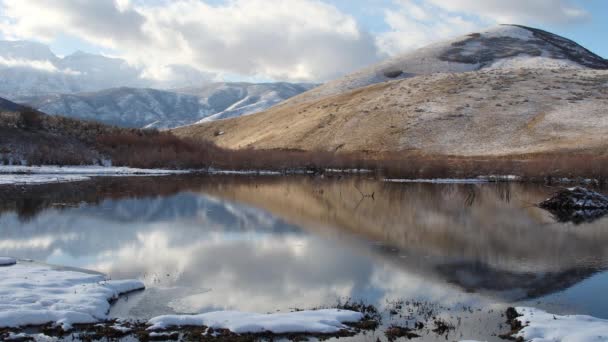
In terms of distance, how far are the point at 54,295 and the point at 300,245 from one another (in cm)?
943

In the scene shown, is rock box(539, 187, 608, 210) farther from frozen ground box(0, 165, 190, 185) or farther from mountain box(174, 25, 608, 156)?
mountain box(174, 25, 608, 156)

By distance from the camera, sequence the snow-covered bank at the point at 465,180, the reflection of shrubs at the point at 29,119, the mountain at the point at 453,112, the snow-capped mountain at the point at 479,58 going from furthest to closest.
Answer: the snow-capped mountain at the point at 479,58
the mountain at the point at 453,112
the reflection of shrubs at the point at 29,119
the snow-covered bank at the point at 465,180

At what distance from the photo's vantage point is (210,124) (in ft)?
412

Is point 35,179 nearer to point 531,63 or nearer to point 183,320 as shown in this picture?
point 183,320

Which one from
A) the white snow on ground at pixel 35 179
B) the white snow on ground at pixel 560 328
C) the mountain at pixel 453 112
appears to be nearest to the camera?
the white snow on ground at pixel 560 328

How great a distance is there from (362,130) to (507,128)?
68.7 feet

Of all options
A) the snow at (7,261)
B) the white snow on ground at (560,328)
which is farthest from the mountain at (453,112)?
Answer: the snow at (7,261)

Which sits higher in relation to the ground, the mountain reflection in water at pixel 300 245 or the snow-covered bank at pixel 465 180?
the snow-covered bank at pixel 465 180

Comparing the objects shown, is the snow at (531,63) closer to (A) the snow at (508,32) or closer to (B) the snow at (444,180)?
(A) the snow at (508,32)

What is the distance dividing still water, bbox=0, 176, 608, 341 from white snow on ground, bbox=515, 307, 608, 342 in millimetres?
651

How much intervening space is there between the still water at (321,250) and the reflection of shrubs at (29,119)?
22397 mm

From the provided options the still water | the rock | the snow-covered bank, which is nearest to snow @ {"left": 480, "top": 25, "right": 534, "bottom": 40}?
the snow-covered bank

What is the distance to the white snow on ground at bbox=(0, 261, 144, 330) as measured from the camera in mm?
10734

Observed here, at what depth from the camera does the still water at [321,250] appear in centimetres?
1320
